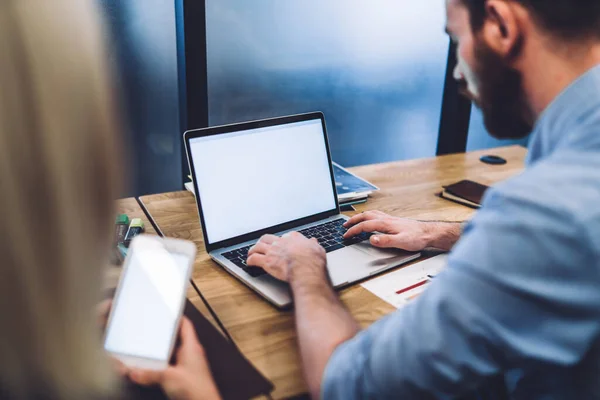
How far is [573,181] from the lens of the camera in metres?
0.55

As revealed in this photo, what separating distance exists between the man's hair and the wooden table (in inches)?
23.0

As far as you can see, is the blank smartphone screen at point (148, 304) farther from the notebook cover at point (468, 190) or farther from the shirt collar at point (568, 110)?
the notebook cover at point (468, 190)

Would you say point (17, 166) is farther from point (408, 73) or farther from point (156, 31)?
point (408, 73)

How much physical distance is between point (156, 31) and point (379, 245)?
1073 mm

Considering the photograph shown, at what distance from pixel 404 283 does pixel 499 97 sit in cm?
39

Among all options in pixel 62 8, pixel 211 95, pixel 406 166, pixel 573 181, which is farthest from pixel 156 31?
pixel 573 181

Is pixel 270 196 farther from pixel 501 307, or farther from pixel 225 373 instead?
pixel 501 307

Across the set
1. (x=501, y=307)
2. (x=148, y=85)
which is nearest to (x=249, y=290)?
(x=501, y=307)

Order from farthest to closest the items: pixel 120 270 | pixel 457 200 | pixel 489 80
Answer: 1. pixel 457 200
2. pixel 120 270
3. pixel 489 80

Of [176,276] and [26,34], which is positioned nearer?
[26,34]

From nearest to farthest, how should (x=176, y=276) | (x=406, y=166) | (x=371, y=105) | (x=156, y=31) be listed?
(x=176, y=276)
(x=156, y=31)
(x=406, y=166)
(x=371, y=105)

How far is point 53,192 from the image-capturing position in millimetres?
410

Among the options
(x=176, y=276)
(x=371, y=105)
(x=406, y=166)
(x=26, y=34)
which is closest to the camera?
(x=26, y=34)

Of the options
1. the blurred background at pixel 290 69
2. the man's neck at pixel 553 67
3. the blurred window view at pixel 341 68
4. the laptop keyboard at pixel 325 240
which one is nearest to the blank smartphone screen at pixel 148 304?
the laptop keyboard at pixel 325 240
